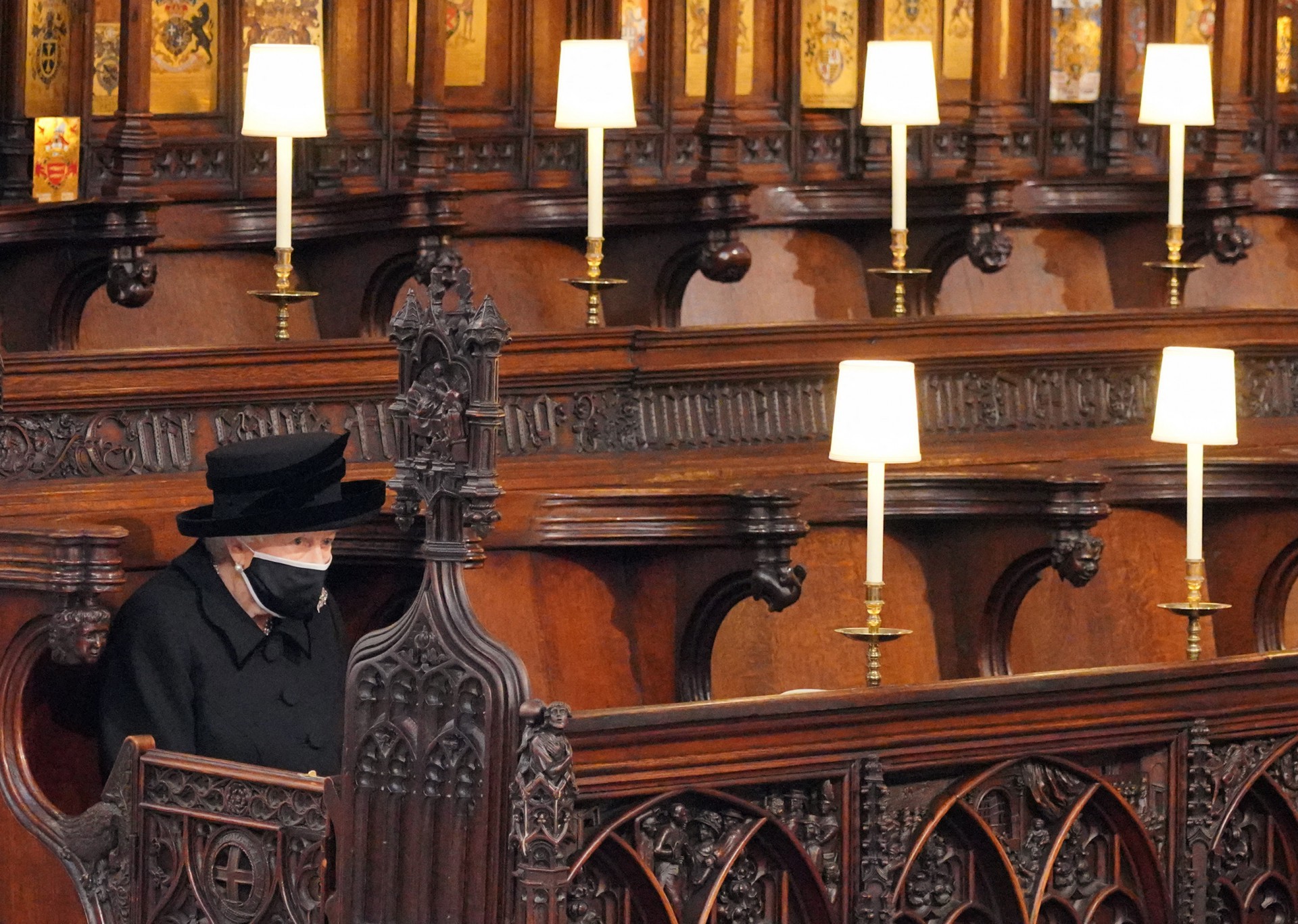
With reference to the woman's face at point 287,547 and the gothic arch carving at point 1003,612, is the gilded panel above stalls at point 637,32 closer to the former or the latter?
the gothic arch carving at point 1003,612

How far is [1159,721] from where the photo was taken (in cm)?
451

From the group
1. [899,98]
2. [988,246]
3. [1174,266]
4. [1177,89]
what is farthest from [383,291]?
[1177,89]

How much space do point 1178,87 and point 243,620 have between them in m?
3.88

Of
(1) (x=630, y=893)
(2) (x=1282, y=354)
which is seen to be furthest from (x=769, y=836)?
(2) (x=1282, y=354)

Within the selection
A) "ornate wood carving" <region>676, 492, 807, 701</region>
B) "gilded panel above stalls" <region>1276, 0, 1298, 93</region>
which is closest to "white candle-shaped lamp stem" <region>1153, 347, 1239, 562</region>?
"ornate wood carving" <region>676, 492, 807, 701</region>

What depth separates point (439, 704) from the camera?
3.95 m

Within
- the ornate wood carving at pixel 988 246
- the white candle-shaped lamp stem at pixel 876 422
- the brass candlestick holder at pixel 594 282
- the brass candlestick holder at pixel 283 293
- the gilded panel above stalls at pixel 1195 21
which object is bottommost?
the white candle-shaped lamp stem at pixel 876 422

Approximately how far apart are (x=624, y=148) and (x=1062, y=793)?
12.2 ft

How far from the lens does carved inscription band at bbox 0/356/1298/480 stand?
18.1ft

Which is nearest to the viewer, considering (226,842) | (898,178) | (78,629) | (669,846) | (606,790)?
(606,790)

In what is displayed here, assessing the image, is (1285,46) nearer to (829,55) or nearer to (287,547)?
(829,55)

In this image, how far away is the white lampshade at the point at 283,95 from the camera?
6152 millimetres

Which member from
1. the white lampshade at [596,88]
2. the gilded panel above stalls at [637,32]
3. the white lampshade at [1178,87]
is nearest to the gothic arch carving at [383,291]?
the white lampshade at [596,88]

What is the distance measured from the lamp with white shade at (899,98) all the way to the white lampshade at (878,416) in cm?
157
